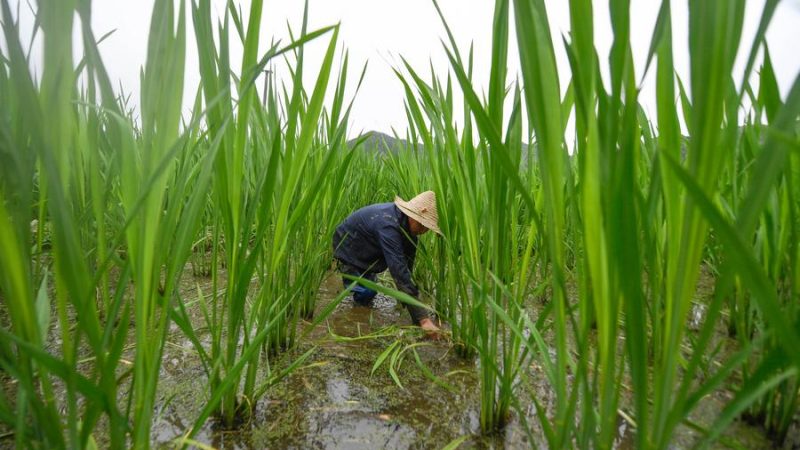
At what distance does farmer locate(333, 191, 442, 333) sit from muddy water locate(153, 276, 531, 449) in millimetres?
304

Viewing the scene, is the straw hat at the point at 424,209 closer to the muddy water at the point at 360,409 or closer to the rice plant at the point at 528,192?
the muddy water at the point at 360,409

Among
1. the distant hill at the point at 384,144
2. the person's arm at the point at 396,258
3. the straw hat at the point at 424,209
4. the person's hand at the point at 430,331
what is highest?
the distant hill at the point at 384,144

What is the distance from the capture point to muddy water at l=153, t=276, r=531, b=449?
31.6 inches

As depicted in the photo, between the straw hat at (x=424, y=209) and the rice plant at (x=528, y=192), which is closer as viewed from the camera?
the rice plant at (x=528, y=192)

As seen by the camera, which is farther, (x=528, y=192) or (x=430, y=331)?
(x=430, y=331)

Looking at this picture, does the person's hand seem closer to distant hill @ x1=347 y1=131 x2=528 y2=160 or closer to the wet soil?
the wet soil

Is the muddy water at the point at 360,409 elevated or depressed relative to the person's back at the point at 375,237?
depressed

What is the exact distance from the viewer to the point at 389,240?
1804mm

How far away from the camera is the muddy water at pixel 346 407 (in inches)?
31.6

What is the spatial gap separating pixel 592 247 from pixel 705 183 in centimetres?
11

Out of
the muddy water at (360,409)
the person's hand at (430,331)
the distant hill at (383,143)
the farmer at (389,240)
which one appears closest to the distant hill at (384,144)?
the distant hill at (383,143)

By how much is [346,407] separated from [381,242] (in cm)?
93

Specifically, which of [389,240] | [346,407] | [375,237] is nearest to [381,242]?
[389,240]

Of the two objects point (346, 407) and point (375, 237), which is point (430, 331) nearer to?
point (346, 407)
